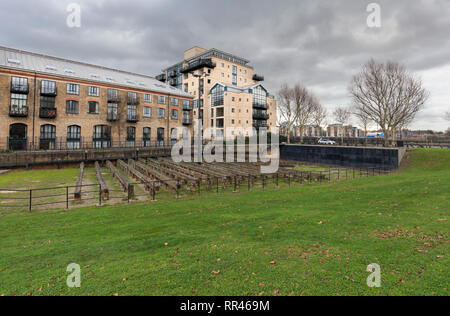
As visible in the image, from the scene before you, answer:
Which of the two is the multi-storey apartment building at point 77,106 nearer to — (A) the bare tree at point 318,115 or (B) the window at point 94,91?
(B) the window at point 94,91

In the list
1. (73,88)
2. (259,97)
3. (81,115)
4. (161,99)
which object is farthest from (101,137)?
(259,97)

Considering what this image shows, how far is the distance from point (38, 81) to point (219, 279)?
134 ft

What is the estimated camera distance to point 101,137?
38344 mm

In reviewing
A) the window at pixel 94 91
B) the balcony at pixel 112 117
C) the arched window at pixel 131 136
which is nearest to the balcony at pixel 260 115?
the arched window at pixel 131 136

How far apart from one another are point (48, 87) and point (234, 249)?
39862 millimetres

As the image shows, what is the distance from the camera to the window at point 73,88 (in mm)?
35353

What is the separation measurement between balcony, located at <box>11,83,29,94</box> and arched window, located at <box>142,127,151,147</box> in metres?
17.2

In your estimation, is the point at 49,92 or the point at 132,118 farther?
the point at 132,118

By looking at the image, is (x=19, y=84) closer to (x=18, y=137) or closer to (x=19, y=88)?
(x=19, y=88)

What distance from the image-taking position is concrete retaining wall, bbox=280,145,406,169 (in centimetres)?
2726

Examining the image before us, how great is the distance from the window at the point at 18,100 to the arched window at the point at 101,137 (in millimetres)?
9244
